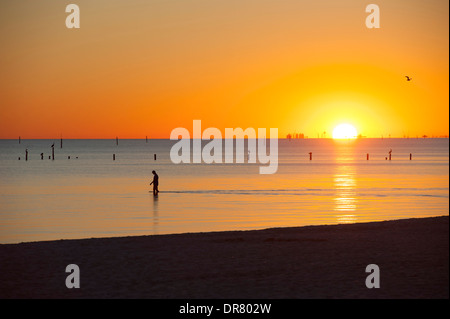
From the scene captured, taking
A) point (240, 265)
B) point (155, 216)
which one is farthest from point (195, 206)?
point (240, 265)

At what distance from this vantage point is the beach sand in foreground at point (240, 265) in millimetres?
13648

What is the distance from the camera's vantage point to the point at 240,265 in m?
16.8

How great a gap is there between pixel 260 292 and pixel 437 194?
51.7 m

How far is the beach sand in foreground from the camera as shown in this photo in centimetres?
1365

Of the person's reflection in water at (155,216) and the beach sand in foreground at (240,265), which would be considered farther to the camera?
the person's reflection in water at (155,216)

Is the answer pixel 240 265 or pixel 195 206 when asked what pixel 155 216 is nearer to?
pixel 195 206

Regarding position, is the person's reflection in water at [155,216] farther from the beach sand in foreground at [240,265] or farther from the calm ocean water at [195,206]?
the beach sand in foreground at [240,265]

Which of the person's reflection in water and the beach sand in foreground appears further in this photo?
the person's reflection in water

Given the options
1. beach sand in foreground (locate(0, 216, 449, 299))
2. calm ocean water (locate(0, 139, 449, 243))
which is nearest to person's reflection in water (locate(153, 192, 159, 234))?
calm ocean water (locate(0, 139, 449, 243))

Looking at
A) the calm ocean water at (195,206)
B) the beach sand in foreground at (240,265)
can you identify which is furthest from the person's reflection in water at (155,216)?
the beach sand in foreground at (240,265)

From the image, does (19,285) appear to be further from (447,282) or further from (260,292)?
(447,282)

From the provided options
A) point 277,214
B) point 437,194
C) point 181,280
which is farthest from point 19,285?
point 437,194

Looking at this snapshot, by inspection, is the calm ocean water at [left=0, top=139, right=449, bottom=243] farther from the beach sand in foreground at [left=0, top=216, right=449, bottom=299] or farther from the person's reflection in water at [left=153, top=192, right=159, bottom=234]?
the beach sand in foreground at [left=0, top=216, right=449, bottom=299]

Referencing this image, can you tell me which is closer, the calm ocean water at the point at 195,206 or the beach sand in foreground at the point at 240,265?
the beach sand in foreground at the point at 240,265
